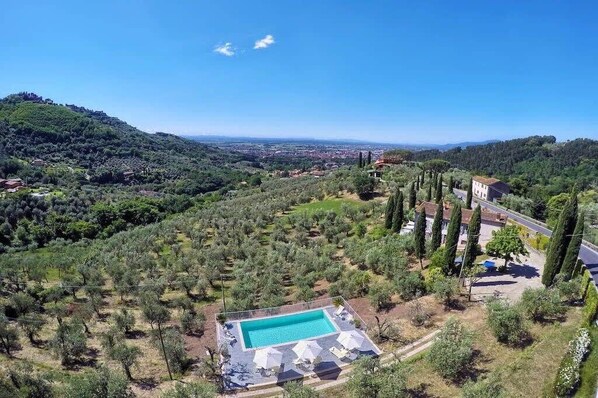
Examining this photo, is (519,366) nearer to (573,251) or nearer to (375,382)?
(375,382)

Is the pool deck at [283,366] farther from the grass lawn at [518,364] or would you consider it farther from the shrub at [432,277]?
the shrub at [432,277]

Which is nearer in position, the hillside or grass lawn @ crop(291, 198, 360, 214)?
grass lawn @ crop(291, 198, 360, 214)

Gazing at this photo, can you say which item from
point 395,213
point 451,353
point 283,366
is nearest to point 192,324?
point 283,366

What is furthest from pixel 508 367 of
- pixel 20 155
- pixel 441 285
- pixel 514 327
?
pixel 20 155

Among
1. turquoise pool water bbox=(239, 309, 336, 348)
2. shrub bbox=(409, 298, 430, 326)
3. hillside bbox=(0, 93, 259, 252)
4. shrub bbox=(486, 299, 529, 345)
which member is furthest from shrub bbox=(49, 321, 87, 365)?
hillside bbox=(0, 93, 259, 252)

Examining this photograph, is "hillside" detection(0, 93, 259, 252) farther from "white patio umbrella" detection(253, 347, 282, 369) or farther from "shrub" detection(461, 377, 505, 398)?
"shrub" detection(461, 377, 505, 398)
